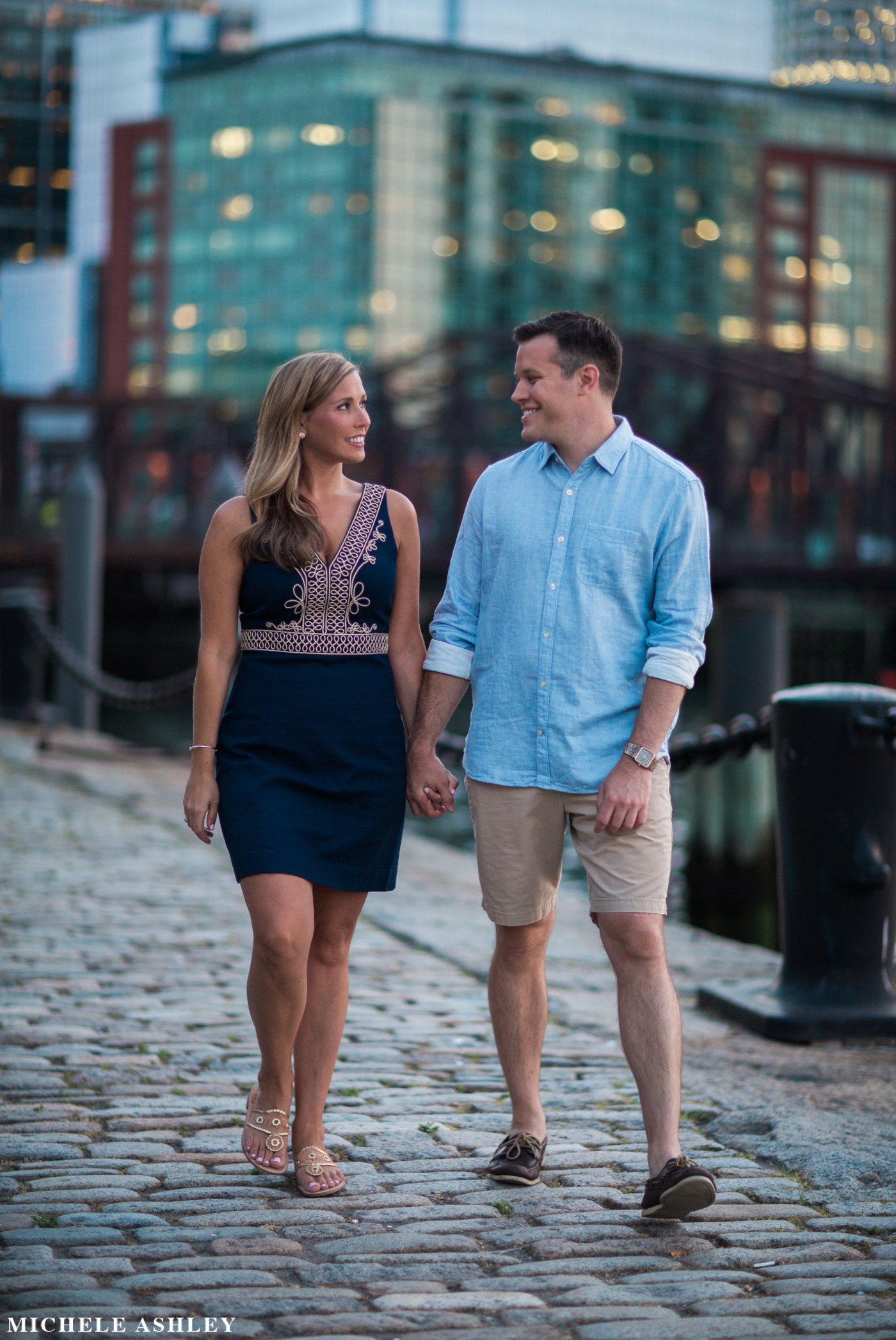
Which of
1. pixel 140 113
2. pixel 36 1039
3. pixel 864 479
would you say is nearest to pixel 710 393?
pixel 864 479

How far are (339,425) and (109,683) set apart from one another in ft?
38.9

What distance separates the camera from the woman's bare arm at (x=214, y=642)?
365cm

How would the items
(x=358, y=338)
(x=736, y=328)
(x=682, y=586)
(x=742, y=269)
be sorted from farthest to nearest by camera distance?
(x=742, y=269) < (x=736, y=328) < (x=358, y=338) < (x=682, y=586)

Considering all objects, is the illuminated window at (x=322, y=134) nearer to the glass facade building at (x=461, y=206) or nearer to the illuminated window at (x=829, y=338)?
the glass facade building at (x=461, y=206)

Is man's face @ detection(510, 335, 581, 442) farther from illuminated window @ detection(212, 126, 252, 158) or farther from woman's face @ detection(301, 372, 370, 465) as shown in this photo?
illuminated window @ detection(212, 126, 252, 158)

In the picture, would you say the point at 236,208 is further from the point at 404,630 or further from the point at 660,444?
the point at 404,630

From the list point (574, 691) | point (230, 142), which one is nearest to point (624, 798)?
point (574, 691)

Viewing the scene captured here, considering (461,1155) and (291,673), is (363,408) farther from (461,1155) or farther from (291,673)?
(461,1155)

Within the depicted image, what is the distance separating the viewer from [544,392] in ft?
12.1

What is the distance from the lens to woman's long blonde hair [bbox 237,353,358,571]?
3656 mm

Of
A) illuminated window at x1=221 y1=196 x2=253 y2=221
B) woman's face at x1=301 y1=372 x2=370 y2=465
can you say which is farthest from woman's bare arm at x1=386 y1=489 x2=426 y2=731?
illuminated window at x1=221 y1=196 x2=253 y2=221

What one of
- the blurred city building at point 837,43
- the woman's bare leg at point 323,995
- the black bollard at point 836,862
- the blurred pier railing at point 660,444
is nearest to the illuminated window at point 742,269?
the blurred pier railing at point 660,444

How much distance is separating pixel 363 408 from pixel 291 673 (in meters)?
0.68

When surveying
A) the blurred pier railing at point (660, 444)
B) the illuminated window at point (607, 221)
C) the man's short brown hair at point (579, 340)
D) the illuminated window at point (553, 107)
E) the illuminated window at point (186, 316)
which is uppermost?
the illuminated window at point (553, 107)
